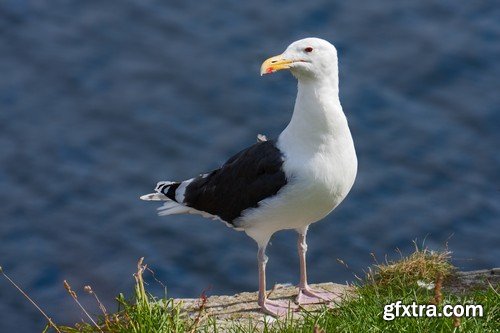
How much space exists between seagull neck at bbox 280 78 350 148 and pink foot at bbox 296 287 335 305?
4.57 ft

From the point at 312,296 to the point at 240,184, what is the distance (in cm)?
110

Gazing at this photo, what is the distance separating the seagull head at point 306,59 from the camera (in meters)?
8.88

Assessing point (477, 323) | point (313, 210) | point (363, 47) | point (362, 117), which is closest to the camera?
point (477, 323)

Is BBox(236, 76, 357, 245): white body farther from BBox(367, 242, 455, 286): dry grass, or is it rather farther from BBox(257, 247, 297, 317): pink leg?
BBox(367, 242, 455, 286): dry grass

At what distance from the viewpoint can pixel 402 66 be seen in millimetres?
14703

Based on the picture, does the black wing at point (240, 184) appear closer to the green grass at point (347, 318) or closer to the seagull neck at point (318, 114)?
the seagull neck at point (318, 114)

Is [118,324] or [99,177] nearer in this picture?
[118,324]

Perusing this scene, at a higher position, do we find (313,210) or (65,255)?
(65,255)

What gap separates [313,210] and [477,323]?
1.58 meters

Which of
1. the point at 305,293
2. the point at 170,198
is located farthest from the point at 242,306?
the point at 170,198

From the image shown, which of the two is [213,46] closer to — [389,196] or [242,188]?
[389,196]

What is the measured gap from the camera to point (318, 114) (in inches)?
355

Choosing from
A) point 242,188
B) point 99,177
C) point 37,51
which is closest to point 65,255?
point 99,177

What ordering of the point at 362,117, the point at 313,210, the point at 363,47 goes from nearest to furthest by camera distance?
the point at 313,210, the point at 362,117, the point at 363,47
